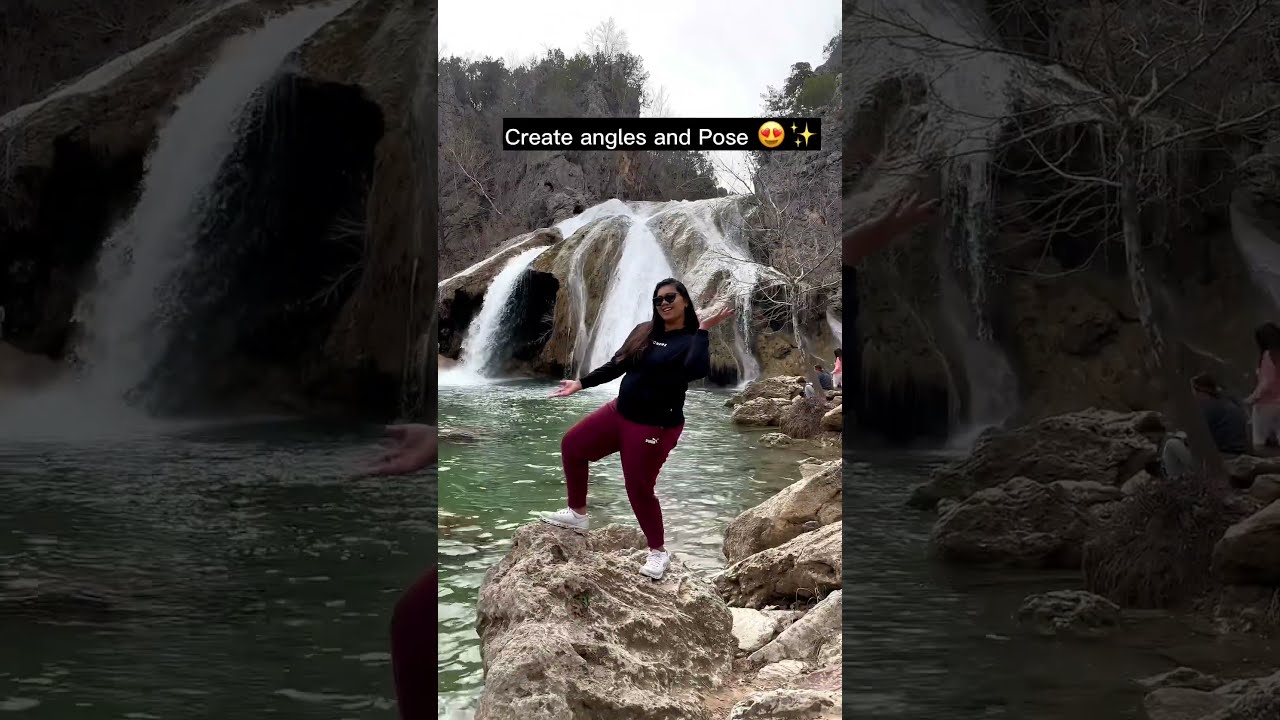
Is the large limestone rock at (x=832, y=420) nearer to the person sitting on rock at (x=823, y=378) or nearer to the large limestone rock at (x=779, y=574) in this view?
the person sitting on rock at (x=823, y=378)

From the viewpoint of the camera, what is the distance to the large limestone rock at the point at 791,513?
429 centimetres

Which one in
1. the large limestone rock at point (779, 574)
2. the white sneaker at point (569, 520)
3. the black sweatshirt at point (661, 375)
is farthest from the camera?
the large limestone rock at point (779, 574)

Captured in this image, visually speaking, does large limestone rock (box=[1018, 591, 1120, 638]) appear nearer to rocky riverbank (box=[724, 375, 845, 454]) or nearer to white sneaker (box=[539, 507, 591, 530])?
white sneaker (box=[539, 507, 591, 530])

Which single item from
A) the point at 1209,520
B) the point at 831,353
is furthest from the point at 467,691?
the point at 831,353

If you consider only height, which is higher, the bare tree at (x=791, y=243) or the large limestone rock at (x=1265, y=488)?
the bare tree at (x=791, y=243)

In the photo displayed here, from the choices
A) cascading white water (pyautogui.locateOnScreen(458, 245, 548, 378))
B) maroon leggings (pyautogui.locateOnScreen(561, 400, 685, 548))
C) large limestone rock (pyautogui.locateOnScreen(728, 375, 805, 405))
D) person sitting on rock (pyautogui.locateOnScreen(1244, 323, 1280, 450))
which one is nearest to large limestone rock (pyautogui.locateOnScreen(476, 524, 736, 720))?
maroon leggings (pyautogui.locateOnScreen(561, 400, 685, 548))

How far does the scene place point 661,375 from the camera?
9.59 feet

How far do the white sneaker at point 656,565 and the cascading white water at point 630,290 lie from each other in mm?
837

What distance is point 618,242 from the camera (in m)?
4.76

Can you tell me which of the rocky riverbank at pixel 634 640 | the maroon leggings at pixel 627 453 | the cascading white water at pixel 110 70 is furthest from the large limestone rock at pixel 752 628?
the cascading white water at pixel 110 70

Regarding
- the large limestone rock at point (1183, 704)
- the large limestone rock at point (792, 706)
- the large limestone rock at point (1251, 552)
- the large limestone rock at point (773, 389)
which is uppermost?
the large limestone rock at point (773, 389)

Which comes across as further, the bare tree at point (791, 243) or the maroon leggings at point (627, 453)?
the bare tree at point (791, 243)

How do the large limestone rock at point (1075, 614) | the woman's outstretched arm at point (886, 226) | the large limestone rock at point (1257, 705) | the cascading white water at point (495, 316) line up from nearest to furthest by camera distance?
the large limestone rock at point (1257, 705)
the large limestone rock at point (1075, 614)
the woman's outstretched arm at point (886, 226)
the cascading white water at point (495, 316)

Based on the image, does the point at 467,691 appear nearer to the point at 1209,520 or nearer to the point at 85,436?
the point at 85,436
